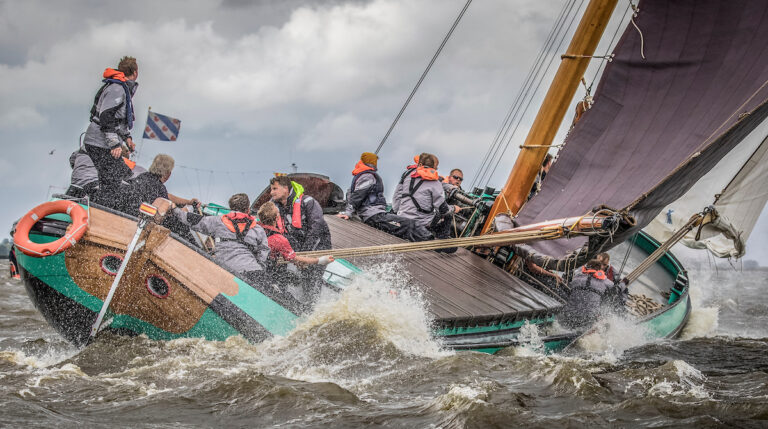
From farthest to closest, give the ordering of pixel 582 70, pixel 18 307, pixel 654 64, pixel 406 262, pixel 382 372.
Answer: pixel 18 307
pixel 582 70
pixel 654 64
pixel 406 262
pixel 382 372

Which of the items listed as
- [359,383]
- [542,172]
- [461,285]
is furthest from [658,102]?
[359,383]

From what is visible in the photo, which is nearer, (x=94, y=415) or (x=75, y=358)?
(x=94, y=415)

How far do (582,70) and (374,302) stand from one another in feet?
14.3

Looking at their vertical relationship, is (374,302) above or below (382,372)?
above

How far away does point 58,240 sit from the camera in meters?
4.74

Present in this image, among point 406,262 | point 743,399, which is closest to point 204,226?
point 406,262

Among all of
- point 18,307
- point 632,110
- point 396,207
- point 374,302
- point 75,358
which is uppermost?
point 632,110

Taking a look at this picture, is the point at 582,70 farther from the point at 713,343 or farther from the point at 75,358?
the point at 75,358

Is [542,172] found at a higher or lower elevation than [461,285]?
higher

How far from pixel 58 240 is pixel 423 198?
4.18 metres

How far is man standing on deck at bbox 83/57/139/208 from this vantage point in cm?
555

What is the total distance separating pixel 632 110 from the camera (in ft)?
25.5

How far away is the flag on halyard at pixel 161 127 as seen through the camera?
9.90 meters

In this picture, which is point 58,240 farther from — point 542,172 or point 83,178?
point 542,172
